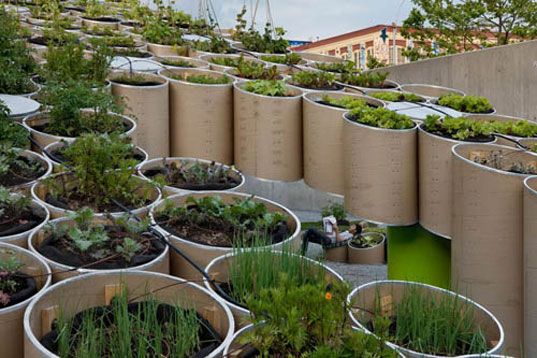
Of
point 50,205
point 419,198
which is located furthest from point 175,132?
point 50,205

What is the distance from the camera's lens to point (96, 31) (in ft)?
26.8

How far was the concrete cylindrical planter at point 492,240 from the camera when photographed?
3791mm

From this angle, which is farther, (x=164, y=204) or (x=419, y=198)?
(x=419, y=198)

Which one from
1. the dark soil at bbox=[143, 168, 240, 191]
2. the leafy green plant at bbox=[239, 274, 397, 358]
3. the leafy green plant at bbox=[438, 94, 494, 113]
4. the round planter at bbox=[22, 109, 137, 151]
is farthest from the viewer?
the leafy green plant at bbox=[438, 94, 494, 113]

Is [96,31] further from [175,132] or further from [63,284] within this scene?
[63,284]

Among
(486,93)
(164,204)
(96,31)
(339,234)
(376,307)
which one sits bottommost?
(339,234)

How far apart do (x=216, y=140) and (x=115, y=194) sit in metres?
1.94

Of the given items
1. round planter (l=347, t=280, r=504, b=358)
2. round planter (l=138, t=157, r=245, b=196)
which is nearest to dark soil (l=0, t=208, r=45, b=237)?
round planter (l=138, t=157, r=245, b=196)

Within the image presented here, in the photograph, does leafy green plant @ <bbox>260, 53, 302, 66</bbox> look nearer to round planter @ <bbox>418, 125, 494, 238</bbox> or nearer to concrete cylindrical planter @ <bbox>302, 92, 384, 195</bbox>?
concrete cylindrical planter @ <bbox>302, 92, 384, 195</bbox>

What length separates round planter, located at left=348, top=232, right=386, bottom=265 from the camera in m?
12.5

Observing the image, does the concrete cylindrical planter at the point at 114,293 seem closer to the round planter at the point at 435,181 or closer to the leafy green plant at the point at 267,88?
the round planter at the point at 435,181

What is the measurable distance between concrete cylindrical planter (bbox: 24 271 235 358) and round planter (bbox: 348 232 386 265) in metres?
10.1

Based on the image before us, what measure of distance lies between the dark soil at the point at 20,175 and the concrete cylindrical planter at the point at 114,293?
4.02 ft

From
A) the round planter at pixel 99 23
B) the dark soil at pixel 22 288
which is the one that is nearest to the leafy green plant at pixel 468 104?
the dark soil at pixel 22 288
